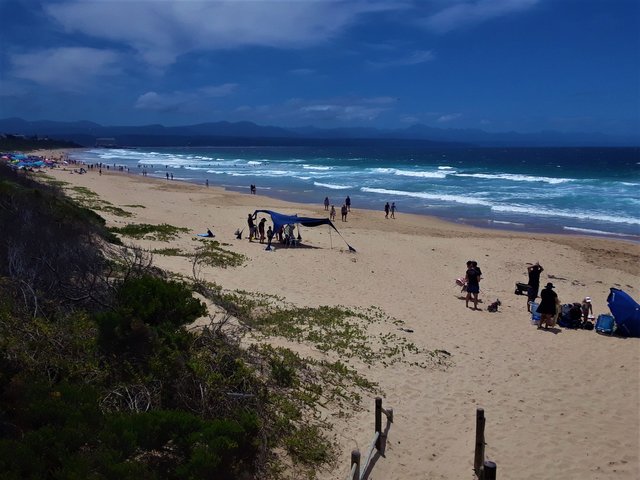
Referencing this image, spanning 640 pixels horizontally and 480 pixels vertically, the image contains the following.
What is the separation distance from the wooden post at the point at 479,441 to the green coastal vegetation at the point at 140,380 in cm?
169

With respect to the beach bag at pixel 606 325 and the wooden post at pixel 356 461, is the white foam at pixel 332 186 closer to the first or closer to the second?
the beach bag at pixel 606 325

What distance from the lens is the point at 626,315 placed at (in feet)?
36.4

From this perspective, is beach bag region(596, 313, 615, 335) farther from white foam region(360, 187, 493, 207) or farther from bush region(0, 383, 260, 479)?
white foam region(360, 187, 493, 207)

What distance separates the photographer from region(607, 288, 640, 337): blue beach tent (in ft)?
36.0

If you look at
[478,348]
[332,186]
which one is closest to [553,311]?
[478,348]

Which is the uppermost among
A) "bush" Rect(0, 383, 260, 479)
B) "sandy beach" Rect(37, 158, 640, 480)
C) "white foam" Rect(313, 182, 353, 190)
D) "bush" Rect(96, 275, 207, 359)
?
"white foam" Rect(313, 182, 353, 190)

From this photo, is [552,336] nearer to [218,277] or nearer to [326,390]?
[326,390]

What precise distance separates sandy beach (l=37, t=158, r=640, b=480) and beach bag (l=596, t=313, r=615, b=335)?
299 mm

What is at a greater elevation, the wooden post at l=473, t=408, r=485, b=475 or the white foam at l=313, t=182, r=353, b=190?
the white foam at l=313, t=182, r=353, b=190

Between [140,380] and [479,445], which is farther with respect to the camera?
[479,445]

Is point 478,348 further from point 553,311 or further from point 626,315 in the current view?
point 626,315

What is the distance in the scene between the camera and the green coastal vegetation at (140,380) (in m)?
3.92

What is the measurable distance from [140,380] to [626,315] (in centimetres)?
1043

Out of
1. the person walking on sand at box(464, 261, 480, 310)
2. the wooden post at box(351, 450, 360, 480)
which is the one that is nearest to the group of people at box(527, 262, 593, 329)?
Answer: the person walking on sand at box(464, 261, 480, 310)
